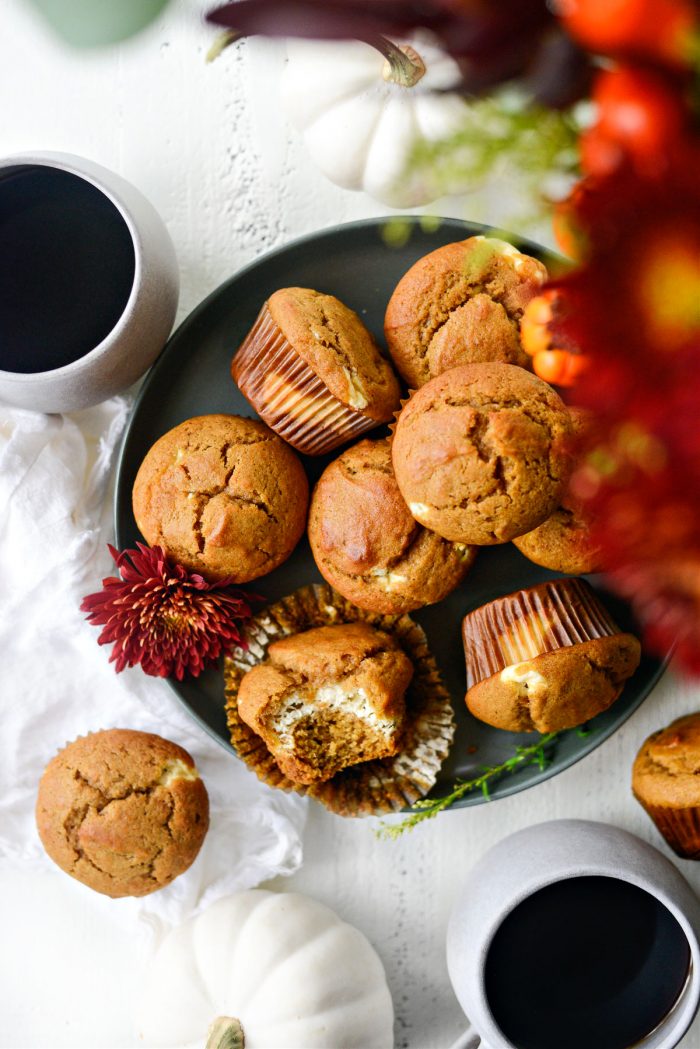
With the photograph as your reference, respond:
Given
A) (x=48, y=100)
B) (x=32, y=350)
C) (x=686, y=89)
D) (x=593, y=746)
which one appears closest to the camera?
(x=686, y=89)

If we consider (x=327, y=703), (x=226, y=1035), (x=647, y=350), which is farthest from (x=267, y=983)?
(x=647, y=350)

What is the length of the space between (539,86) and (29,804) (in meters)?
1.65

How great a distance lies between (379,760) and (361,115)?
1118mm

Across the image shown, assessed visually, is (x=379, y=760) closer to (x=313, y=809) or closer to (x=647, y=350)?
(x=313, y=809)

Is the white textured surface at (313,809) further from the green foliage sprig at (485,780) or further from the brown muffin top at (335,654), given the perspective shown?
the brown muffin top at (335,654)

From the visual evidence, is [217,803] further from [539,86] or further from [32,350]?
[539,86]

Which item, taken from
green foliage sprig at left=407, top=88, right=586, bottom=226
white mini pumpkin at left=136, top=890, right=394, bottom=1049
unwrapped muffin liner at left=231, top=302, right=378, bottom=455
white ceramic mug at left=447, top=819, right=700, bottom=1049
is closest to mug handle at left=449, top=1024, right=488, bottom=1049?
white ceramic mug at left=447, top=819, right=700, bottom=1049

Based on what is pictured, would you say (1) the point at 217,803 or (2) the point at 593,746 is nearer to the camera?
(2) the point at 593,746

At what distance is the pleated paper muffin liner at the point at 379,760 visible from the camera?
1.74 meters

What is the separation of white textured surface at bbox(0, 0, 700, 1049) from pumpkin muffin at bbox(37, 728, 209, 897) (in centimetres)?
22

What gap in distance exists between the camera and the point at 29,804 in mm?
1891

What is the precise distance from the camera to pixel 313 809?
6.32 feet

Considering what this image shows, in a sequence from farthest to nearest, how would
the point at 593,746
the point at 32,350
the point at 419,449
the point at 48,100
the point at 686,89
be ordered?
the point at 48,100
the point at 593,746
the point at 32,350
the point at 419,449
the point at 686,89

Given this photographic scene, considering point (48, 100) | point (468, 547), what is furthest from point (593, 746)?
point (48, 100)
